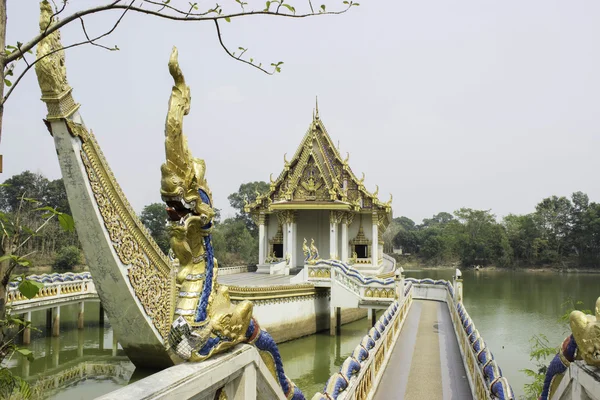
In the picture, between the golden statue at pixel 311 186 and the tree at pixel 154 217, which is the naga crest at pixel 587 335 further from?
the tree at pixel 154 217

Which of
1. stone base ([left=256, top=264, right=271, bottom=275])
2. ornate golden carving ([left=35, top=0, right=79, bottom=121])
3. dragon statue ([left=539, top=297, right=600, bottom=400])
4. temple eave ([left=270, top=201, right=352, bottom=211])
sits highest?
ornate golden carving ([left=35, top=0, right=79, bottom=121])

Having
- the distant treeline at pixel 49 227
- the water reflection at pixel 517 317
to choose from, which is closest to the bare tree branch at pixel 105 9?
the water reflection at pixel 517 317

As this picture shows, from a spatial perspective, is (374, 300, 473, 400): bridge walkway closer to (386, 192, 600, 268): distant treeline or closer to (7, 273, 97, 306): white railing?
(7, 273, 97, 306): white railing

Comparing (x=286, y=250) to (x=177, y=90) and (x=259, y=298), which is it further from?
(x=177, y=90)

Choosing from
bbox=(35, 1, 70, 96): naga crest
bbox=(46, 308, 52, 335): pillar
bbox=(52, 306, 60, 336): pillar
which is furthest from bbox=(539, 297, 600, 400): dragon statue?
bbox=(46, 308, 52, 335): pillar

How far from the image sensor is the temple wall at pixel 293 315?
1237 centimetres

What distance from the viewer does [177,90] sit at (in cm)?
225

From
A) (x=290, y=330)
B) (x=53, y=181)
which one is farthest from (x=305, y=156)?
(x=53, y=181)

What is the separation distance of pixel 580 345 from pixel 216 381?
170cm

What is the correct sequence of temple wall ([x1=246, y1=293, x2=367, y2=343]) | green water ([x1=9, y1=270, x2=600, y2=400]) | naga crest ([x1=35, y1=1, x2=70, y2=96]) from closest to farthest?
naga crest ([x1=35, y1=1, x2=70, y2=96])
green water ([x1=9, y1=270, x2=600, y2=400])
temple wall ([x1=246, y1=293, x2=367, y2=343])

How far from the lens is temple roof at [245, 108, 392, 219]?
19.7 m

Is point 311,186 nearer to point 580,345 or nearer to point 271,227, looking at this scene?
point 271,227

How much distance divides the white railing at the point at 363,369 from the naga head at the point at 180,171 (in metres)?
1.86

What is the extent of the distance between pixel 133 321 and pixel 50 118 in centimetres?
362
